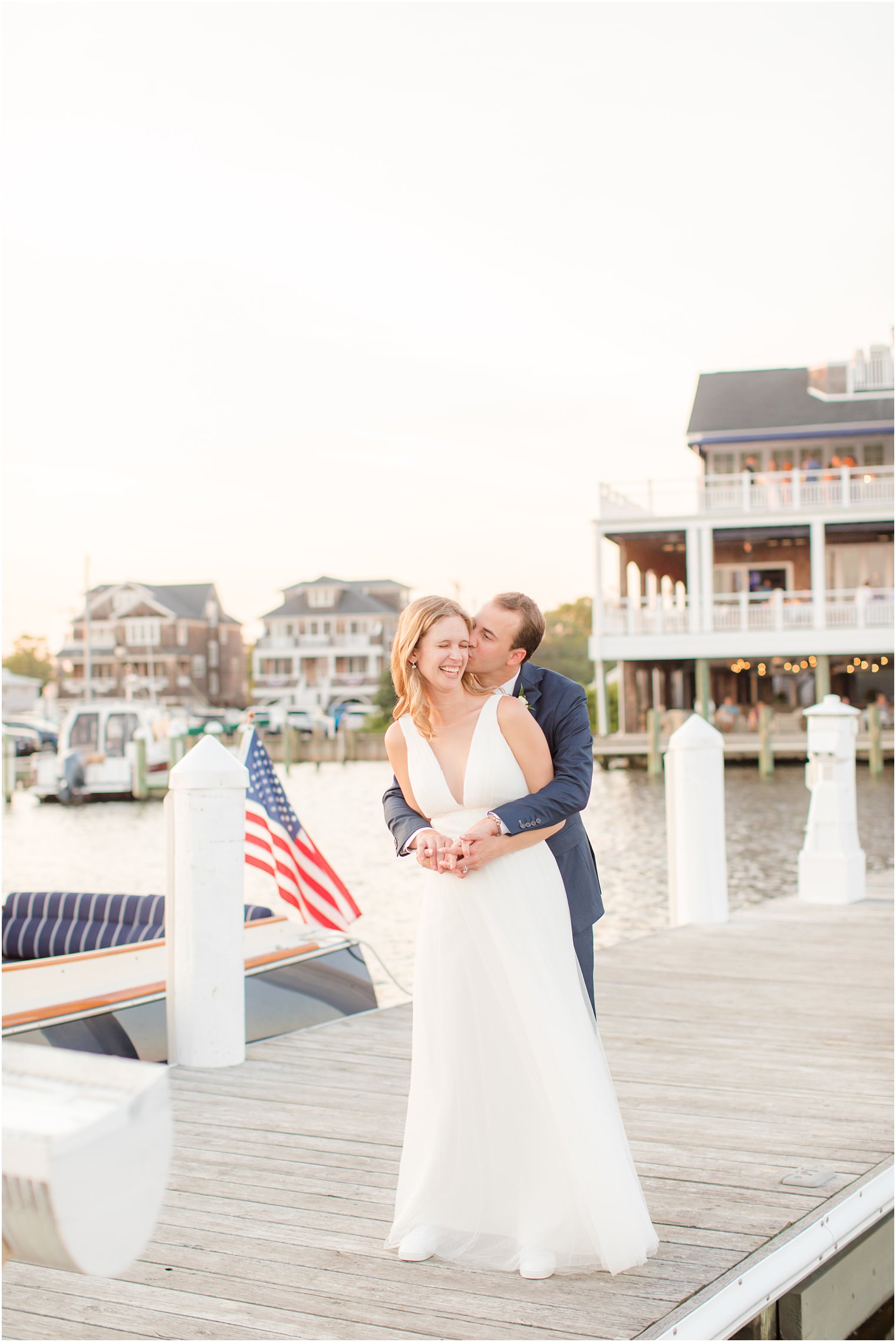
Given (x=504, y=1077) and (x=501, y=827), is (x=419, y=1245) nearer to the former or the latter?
(x=504, y=1077)

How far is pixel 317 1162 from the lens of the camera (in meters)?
4.16

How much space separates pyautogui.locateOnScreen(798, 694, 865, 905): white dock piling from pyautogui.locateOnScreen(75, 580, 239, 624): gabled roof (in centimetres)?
7736

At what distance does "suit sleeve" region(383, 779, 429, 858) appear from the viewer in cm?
341

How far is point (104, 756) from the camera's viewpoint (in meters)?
37.9

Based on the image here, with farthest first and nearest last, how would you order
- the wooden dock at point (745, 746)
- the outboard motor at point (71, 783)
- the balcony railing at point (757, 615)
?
the outboard motor at point (71, 783) → the balcony railing at point (757, 615) → the wooden dock at point (745, 746)

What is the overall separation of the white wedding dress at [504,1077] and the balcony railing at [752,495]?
112 feet

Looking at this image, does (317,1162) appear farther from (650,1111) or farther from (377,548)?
(377,548)

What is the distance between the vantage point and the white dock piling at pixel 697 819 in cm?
880

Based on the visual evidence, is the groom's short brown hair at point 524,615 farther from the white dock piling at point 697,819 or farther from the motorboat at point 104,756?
the motorboat at point 104,756

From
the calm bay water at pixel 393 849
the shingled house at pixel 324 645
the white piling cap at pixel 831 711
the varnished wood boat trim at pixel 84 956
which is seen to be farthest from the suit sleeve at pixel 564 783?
the shingled house at pixel 324 645

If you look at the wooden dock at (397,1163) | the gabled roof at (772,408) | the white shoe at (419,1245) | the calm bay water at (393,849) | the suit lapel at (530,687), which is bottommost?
the calm bay water at (393,849)

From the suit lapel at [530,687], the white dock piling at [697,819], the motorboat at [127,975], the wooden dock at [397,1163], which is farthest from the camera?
the white dock piling at [697,819]

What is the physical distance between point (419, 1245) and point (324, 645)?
78.2 m

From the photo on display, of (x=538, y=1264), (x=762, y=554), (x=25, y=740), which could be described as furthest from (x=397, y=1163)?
(x=25, y=740)
